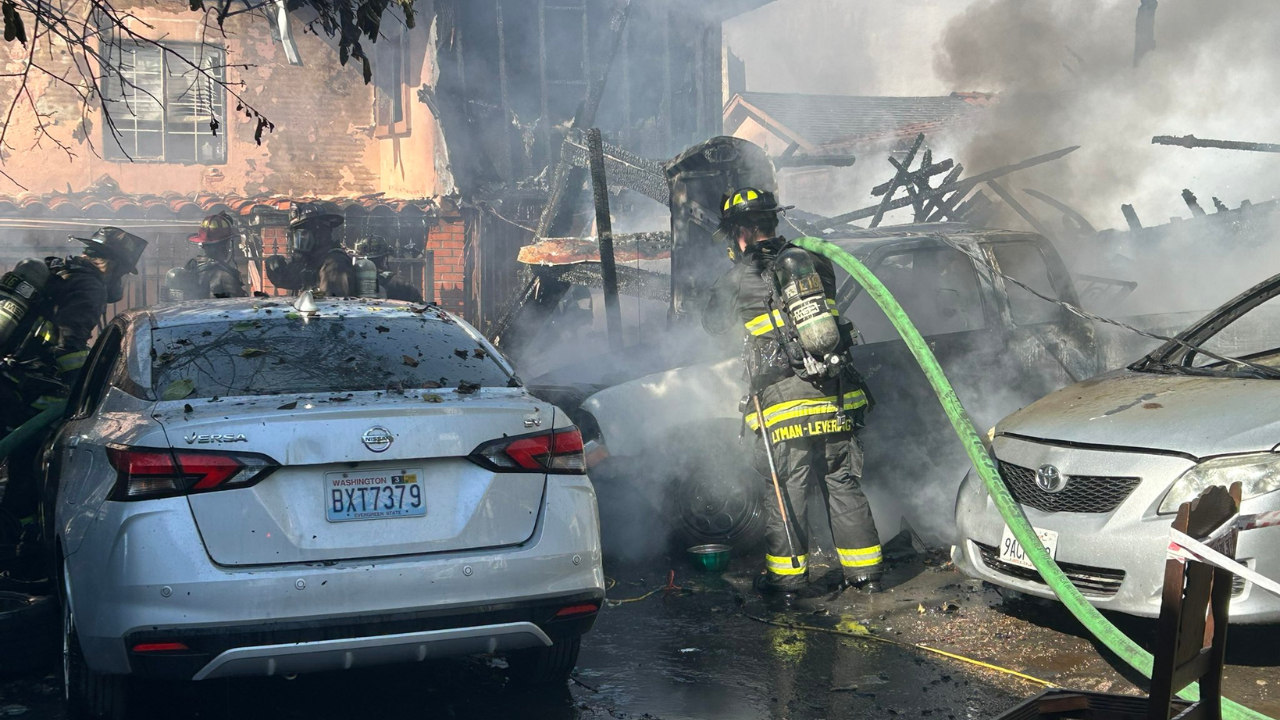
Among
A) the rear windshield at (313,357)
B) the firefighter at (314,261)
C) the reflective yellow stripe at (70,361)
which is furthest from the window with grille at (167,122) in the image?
the rear windshield at (313,357)

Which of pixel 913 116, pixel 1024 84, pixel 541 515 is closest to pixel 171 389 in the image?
pixel 541 515

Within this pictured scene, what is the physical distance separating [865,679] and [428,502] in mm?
2044

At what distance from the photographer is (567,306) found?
12.2 meters

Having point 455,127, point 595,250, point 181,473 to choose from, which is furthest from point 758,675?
point 455,127

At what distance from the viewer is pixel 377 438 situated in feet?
12.6

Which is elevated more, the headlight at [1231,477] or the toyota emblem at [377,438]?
the toyota emblem at [377,438]

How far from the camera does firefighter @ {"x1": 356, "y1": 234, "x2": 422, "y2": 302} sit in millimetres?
10242

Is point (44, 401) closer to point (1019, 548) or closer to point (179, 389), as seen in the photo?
point (179, 389)

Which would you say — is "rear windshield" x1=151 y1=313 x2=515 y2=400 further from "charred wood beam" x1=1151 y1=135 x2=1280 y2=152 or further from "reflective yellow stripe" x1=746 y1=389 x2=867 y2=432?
"charred wood beam" x1=1151 y1=135 x2=1280 y2=152

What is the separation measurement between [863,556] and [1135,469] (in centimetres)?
167

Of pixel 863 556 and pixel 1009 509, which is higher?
pixel 1009 509

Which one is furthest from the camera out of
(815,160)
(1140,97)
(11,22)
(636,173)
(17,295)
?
(1140,97)

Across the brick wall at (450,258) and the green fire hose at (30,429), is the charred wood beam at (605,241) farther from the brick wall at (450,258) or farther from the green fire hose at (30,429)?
the brick wall at (450,258)

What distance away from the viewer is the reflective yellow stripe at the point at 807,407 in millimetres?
6008
